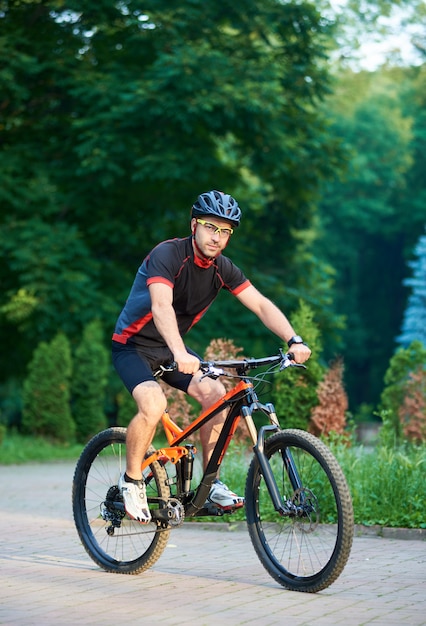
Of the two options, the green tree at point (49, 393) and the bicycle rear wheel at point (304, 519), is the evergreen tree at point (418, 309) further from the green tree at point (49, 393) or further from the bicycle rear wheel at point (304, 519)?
the bicycle rear wheel at point (304, 519)

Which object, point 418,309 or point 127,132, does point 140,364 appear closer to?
point 127,132

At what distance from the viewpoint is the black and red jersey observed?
648cm

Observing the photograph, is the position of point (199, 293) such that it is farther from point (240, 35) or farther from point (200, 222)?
point (240, 35)

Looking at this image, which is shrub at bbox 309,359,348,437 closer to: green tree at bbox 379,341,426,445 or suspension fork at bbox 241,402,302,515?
green tree at bbox 379,341,426,445

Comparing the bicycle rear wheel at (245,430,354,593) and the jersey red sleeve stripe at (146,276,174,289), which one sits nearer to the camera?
the bicycle rear wheel at (245,430,354,593)

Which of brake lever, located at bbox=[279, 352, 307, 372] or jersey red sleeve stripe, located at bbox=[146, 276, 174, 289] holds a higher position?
jersey red sleeve stripe, located at bbox=[146, 276, 174, 289]

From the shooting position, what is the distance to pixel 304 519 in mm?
6078

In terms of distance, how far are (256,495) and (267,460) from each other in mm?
281

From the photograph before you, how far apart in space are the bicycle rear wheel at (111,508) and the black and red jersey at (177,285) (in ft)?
2.29

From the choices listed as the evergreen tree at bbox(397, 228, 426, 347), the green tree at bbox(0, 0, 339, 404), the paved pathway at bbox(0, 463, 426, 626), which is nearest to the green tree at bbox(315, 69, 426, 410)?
the evergreen tree at bbox(397, 228, 426, 347)

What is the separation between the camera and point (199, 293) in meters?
6.65

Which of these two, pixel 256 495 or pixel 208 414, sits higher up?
pixel 208 414

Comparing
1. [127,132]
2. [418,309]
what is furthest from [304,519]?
[418,309]

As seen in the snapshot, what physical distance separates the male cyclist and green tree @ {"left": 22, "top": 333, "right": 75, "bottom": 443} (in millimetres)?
16123
